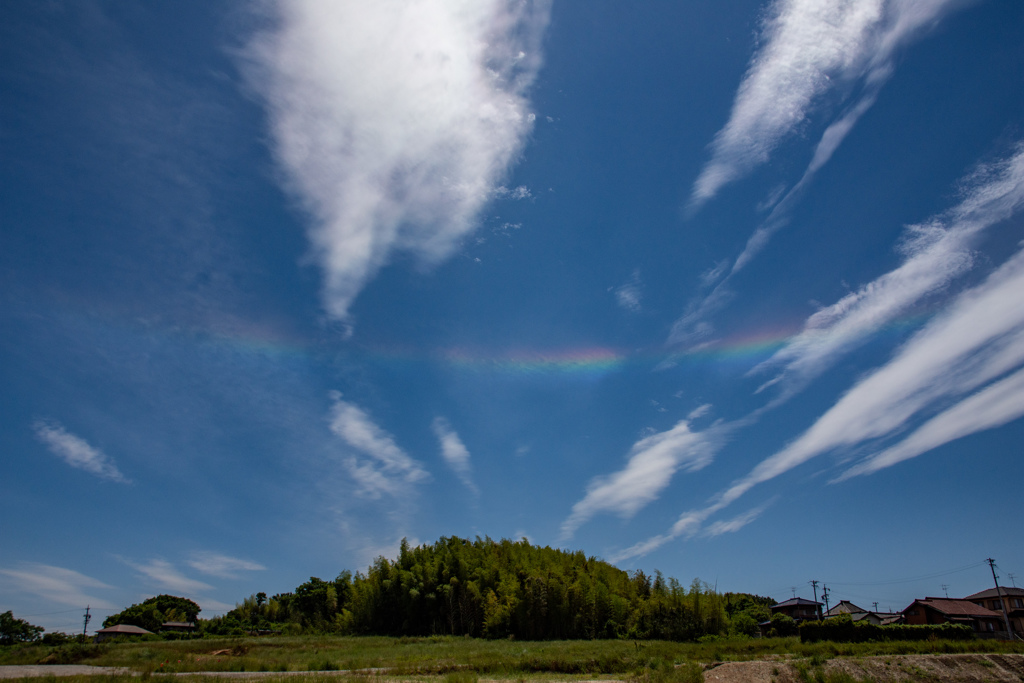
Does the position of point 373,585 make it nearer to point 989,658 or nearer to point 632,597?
point 632,597

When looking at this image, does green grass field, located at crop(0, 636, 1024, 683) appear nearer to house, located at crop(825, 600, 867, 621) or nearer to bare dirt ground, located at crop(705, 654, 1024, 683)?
bare dirt ground, located at crop(705, 654, 1024, 683)

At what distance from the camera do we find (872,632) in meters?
29.5

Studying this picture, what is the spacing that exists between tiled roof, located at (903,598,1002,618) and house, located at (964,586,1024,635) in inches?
47.7

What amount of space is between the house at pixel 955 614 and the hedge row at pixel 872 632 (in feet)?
72.9

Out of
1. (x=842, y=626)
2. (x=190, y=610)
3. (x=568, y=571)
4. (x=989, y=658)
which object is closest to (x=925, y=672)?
(x=989, y=658)

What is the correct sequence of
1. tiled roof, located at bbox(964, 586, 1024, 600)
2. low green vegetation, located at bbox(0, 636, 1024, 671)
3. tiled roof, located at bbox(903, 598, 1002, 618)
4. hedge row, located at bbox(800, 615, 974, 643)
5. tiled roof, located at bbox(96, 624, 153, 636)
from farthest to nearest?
tiled roof, located at bbox(96, 624, 153, 636) → tiled roof, located at bbox(964, 586, 1024, 600) → tiled roof, located at bbox(903, 598, 1002, 618) → hedge row, located at bbox(800, 615, 974, 643) → low green vegetation, located at bbox(0, 636, 1024, 671)

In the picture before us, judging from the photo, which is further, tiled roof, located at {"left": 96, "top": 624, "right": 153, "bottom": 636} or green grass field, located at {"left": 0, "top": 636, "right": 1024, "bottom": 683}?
tiled roof, located at {"left": 96, "top": 624, "right": 153, "bottom": 636}

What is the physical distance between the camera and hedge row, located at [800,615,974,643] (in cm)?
2894

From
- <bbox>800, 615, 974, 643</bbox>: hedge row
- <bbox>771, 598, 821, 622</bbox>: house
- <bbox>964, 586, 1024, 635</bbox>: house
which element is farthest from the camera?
<bbox>771, 598, 821, 622</bbox>: house

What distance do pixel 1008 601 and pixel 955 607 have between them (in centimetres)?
892

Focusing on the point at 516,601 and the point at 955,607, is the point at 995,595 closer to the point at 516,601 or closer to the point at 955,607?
the point at 955,607

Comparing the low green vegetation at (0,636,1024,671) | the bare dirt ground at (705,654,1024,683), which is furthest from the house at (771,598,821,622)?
the bare dirt ground at (705,654,1024,683)

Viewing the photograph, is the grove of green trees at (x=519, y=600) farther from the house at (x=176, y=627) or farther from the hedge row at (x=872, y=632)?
the house at (x=176, y=627)

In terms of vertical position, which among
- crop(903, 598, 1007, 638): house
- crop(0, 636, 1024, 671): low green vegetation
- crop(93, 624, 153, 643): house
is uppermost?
crop(93, 624, 153, 643): house
